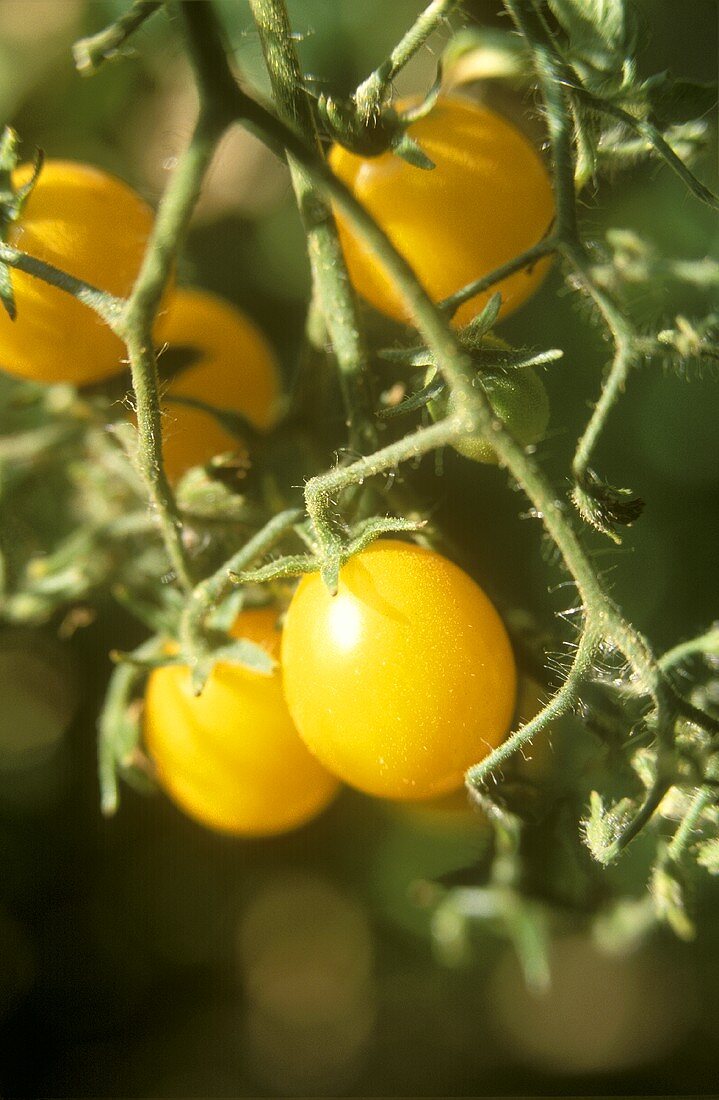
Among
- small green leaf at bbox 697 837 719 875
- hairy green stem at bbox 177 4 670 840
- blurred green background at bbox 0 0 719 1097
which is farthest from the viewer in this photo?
blurred green background at bbox 0 0 719 1097

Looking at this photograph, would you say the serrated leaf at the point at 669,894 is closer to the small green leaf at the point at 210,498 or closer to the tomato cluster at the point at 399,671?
the tomato cluster at the point at 399,671

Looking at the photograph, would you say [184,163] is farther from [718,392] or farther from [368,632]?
[718,392]

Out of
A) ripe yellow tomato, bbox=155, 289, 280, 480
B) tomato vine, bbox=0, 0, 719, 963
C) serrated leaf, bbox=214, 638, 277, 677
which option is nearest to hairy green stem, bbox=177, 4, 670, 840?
tomato vine, bbox=0, 0, 719, 963

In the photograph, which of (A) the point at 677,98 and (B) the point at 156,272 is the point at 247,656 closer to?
(B) the point at 156,272

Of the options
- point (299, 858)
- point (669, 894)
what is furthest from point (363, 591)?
point (299, 858)

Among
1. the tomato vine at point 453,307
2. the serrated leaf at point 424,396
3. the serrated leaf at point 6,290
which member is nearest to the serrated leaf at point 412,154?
the tomato vine at point 453,307

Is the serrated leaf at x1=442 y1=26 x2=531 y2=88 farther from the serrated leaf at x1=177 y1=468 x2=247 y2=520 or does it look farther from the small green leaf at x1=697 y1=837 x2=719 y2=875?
the small green leaf at x1=697 y1=837 x2=719 y2=875

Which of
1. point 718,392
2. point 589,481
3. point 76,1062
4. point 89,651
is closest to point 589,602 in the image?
point 589,481
